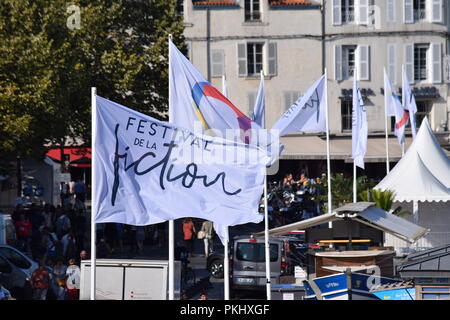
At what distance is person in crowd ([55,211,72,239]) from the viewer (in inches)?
1095

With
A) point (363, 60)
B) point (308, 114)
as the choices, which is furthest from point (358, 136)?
point (363, 60)

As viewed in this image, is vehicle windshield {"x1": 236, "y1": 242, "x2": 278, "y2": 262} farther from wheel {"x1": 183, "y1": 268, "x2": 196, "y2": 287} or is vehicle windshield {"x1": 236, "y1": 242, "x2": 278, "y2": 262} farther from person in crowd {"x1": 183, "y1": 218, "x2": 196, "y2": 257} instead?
person in crowd {"x1": 183, "y1": 218, "x2": 196, "y2": 257}

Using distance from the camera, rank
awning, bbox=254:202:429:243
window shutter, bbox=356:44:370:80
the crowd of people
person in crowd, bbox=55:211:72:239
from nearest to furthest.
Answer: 1. awning, bbox=254:202:429:243
2. person in crowd, bbox=55:211:72:239
3. the crowd of people
4. window shutter, bbox=356:44:370:80

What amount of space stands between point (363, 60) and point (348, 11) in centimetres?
255

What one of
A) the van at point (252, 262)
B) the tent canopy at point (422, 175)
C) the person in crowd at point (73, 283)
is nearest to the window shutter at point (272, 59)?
the tent canopy at point (422, 175)

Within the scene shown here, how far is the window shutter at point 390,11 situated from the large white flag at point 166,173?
130 ft

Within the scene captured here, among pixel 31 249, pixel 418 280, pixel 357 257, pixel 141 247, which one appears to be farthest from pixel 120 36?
pixel 418 280

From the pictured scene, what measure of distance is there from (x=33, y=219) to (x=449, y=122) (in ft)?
86.5

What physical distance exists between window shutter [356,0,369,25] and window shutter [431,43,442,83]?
11.4 feet

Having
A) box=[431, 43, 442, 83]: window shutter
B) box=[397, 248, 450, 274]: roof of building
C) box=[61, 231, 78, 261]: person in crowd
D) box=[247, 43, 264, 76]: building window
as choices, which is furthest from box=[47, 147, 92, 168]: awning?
box=[397, 248, 450, 274]: roof of building

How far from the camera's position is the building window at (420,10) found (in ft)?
166

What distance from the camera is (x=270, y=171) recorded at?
45.2m

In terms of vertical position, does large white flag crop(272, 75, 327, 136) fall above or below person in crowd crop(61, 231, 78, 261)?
above

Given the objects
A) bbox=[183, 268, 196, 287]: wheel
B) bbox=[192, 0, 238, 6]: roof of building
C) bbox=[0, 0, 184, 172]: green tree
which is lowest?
bbox=[183, 268, 196, 287]: wheel
